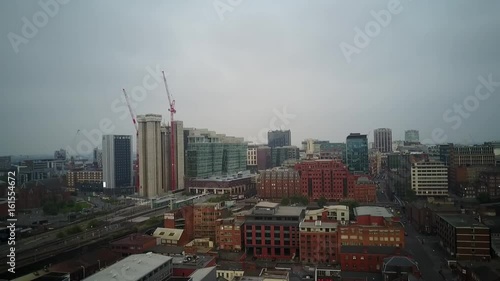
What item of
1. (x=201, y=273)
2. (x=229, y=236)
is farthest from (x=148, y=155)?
(x=201, y=273)

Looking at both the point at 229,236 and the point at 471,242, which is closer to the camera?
the point at 471,242

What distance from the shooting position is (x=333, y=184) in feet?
86.1

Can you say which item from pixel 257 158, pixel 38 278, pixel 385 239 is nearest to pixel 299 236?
pixel 385 239

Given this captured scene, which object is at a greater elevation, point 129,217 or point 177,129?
point 177,129

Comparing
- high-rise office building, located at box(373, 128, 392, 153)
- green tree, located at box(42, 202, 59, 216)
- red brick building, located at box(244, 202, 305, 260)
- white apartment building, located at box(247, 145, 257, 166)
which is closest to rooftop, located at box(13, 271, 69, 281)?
red brick building, located at box(244, 202, 305, 260)

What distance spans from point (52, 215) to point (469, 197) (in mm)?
25450

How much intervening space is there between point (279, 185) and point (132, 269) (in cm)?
1838

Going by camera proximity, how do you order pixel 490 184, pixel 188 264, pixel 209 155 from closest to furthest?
pixel 188 264 → pixel 490 184 → pixel 209 155

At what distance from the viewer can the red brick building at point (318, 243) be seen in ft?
46.4

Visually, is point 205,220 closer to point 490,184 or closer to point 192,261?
point 192,261

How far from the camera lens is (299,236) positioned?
14.7 m

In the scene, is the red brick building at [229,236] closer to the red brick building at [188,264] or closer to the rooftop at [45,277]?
the red brick building at [188,264]

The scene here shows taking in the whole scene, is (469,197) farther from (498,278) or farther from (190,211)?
(190,211)

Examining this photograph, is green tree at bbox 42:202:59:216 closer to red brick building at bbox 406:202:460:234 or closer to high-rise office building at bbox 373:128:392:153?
red brick building at bbox 406:202:460:234
